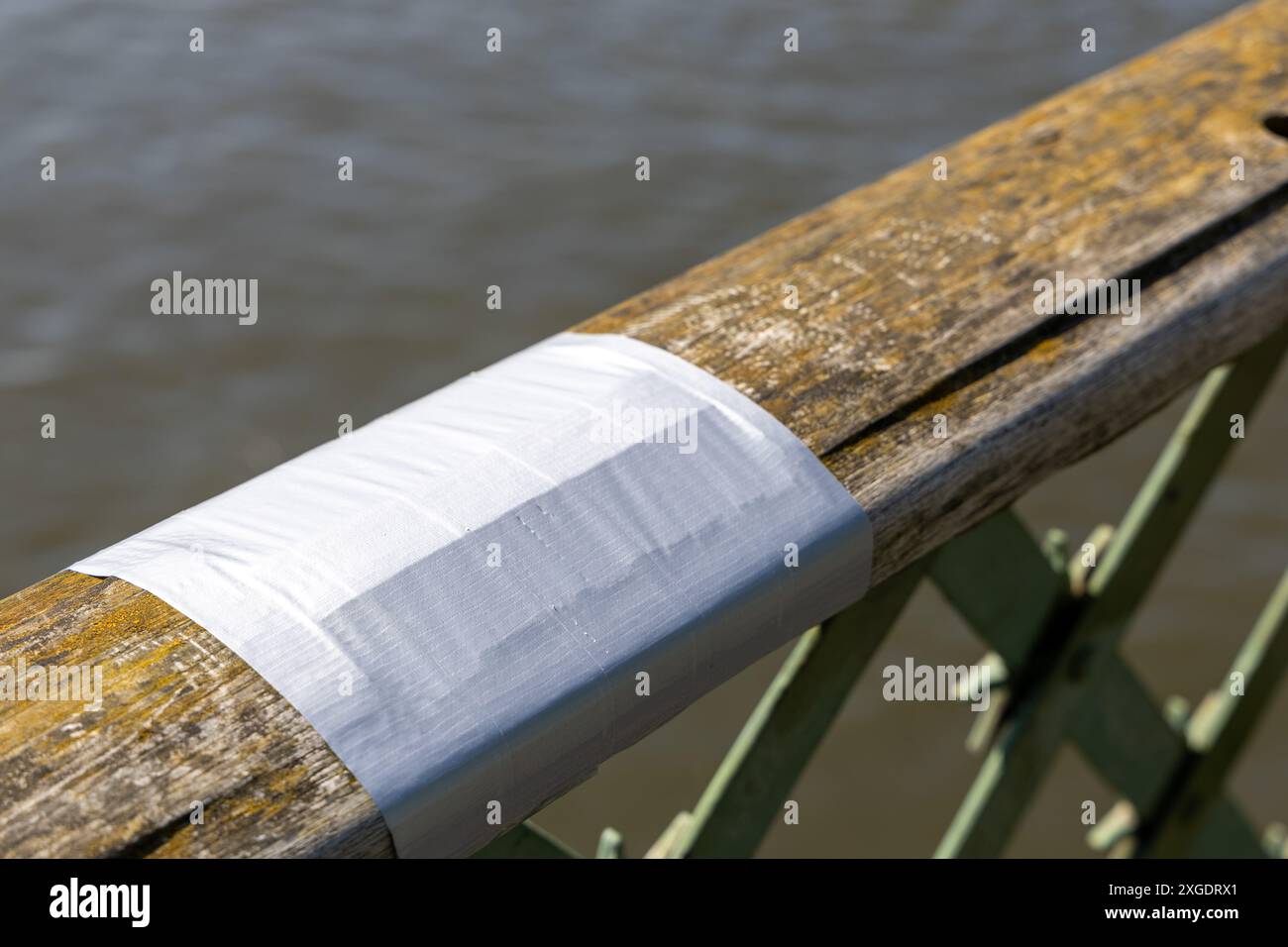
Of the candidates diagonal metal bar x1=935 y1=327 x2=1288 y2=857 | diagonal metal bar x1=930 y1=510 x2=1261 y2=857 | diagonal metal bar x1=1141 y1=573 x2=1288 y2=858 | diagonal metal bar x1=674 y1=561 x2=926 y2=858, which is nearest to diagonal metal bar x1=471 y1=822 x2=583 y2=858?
diagonal metal bar x1=674 y1=561 x2=926 y2=858

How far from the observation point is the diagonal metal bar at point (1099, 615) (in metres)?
1.72

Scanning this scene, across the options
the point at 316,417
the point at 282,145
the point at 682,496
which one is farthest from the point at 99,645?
the point at 282,145

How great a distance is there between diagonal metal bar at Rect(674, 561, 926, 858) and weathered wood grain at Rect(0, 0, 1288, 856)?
21 cm

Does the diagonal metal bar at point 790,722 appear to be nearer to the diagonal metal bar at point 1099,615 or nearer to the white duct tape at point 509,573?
the white duct tape at point 509,573

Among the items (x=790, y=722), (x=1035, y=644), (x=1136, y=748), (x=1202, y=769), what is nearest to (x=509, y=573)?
(x=790, y=722)

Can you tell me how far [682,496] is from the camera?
2.89 ft

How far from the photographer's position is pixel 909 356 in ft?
3.41

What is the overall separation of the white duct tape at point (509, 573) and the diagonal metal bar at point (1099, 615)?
0.84 metres

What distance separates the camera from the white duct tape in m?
0.76

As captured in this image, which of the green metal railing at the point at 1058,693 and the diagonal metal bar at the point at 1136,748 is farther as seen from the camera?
the diagonal metal bar at the point at 1136,748

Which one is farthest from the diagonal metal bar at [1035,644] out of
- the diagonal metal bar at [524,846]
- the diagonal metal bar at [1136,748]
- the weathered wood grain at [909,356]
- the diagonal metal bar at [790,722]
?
the diagonal metal bar at [524,846]
